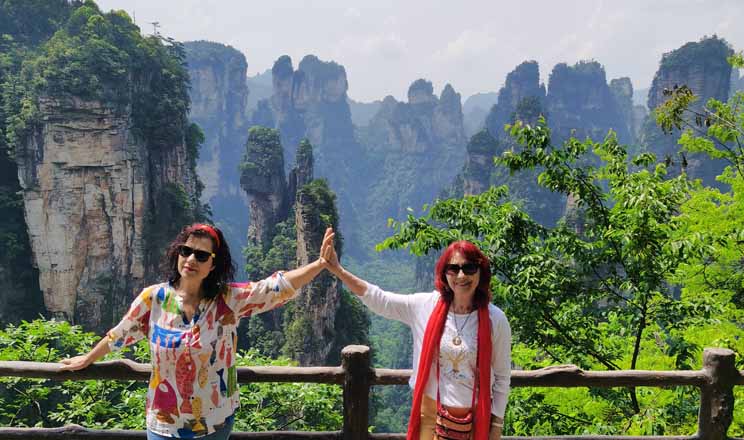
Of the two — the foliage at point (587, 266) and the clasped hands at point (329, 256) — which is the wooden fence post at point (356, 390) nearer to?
the clasped hands at point (329, 256)

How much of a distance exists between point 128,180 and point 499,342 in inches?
1022

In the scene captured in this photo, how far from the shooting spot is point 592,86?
97.3 m

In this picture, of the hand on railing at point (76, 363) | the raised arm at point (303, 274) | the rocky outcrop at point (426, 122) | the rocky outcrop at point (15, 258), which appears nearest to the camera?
the raised arm at point (303, 274)

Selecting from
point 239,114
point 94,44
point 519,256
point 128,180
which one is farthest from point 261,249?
point 239,114

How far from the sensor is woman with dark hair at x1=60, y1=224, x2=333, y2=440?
8.32 ft

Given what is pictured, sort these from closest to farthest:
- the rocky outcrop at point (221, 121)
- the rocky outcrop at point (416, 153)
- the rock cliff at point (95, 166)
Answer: the rock cliff at point (95, 166) < the rocky outcrop at point (221, 121) < the rocky outcrop at point (416, 153)

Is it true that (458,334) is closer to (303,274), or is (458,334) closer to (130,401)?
(303,274)

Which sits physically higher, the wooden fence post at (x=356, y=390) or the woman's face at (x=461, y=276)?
the woman's face at (x=461, y=276)

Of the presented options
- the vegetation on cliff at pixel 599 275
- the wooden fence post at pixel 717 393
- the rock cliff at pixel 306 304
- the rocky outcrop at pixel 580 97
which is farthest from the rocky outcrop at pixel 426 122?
the wooden fence post at pixel 717 393

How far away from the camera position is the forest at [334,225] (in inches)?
206

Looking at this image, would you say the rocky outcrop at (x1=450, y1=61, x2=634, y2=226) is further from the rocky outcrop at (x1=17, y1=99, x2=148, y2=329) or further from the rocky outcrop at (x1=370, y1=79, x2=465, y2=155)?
the rocky outcrop at (x1=17, y1=99, x2=148, y2=329)

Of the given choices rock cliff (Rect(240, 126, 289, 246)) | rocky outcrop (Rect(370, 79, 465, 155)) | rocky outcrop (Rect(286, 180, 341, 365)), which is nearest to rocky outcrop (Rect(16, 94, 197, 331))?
rocky outcrop (Rect(286, 180, 341, 365))

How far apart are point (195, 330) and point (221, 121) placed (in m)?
98.1

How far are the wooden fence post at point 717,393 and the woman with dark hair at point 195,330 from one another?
2.76 metres
